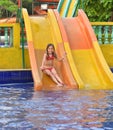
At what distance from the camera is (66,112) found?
20.5ft

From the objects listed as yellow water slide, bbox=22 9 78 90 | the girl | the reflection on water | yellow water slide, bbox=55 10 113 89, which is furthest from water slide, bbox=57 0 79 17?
the reflection on water

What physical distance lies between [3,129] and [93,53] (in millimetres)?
5467

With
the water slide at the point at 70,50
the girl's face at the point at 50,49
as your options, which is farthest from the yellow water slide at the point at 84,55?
the girl's face at the point at 50,49

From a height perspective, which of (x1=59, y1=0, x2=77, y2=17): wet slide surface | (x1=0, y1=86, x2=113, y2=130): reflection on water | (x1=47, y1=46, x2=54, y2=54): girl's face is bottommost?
(x1=0, y1=86, x2=113, y2=130): reflection on water

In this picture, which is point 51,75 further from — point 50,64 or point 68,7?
point 68,7

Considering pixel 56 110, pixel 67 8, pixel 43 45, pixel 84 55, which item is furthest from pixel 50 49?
pixel 67 8

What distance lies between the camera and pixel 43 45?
10422 millimetres

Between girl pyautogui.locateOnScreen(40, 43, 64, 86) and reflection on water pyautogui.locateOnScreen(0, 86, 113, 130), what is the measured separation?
807 millimetres

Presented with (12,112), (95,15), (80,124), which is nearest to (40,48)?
(12,112)

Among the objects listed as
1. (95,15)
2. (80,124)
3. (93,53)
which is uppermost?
(95,15)

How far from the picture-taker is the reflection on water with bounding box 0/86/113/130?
5.42 metres

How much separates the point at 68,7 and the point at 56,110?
8.62m

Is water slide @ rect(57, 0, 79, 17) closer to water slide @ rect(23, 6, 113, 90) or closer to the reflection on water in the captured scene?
water slide @ rect(23, 6, 113, 90)

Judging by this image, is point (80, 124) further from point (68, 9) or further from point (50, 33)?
point (68, 9)
